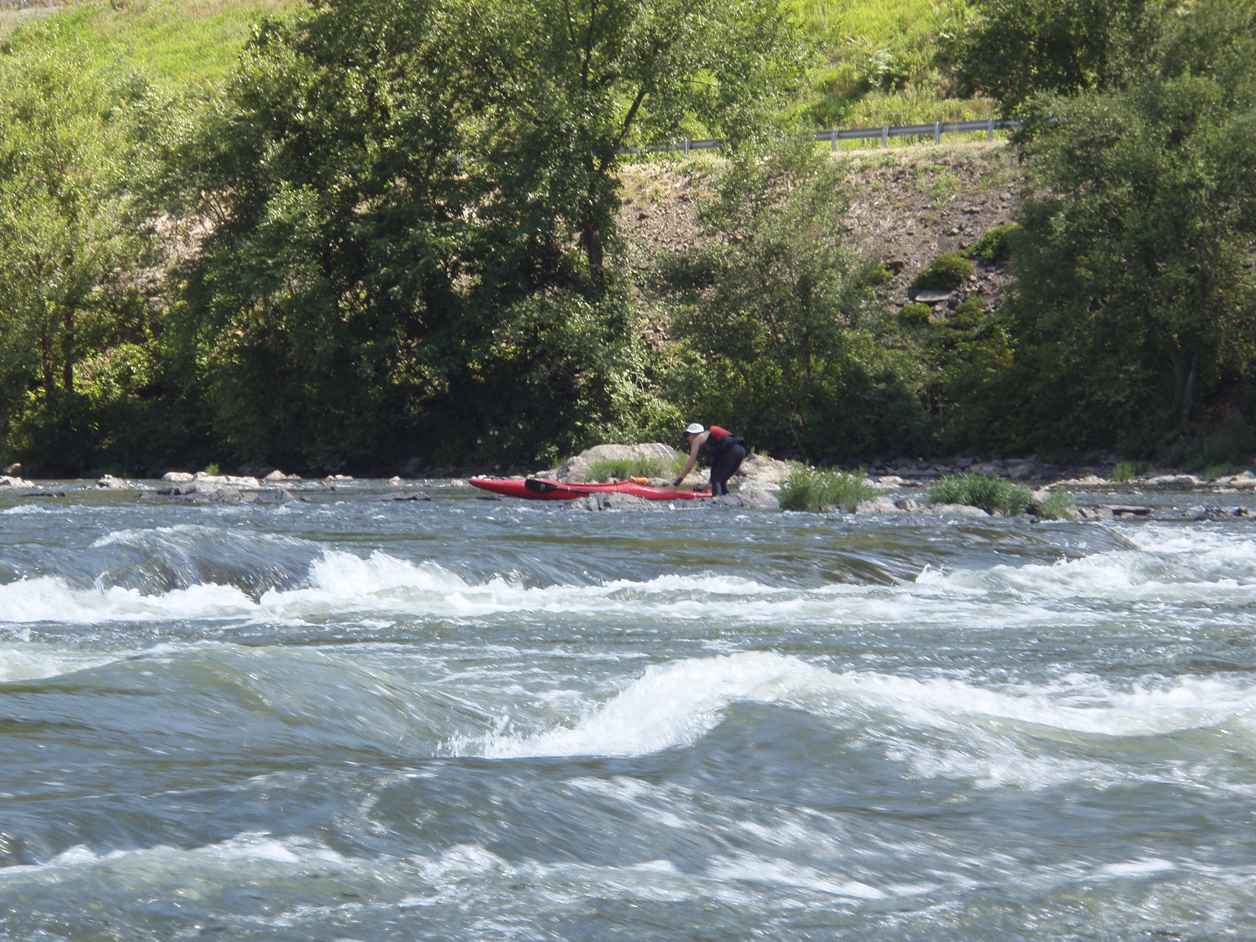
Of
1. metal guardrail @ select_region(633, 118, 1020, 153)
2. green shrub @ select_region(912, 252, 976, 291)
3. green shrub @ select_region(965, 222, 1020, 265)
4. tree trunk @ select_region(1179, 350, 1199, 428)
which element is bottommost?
tree trunk @ select_region(1179, 350, 1199, 428)

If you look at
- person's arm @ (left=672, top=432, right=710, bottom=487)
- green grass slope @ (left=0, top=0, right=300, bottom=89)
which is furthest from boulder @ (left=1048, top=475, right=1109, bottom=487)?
green grass slope @ (left=0, top=0, right=300, bottom=89)

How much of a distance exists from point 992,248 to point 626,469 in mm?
14629

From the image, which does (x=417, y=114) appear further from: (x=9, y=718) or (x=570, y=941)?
(x=570, y=941)

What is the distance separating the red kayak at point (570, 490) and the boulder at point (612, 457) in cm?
368

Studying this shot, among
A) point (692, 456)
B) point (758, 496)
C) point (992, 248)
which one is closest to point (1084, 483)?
point (758, 496)

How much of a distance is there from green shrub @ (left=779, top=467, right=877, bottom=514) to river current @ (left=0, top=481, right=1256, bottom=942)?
701cm

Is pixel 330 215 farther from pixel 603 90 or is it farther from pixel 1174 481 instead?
pixel 1174 481

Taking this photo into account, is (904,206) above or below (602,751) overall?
above

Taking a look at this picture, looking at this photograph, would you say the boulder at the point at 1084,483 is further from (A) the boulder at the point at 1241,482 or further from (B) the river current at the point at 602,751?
(B) the river current at the point at 602,751

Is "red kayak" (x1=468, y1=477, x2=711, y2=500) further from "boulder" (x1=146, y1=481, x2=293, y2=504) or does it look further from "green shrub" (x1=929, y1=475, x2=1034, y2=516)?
"green shrub" (x1=929, y1=475, x2=1034, y2=516)

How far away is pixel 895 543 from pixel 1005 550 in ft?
3.98

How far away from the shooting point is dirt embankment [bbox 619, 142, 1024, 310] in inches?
1518

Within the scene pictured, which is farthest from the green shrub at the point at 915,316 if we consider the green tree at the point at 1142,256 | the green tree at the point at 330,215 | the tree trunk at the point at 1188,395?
the green tree at the point at 330,215

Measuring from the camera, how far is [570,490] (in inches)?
930
